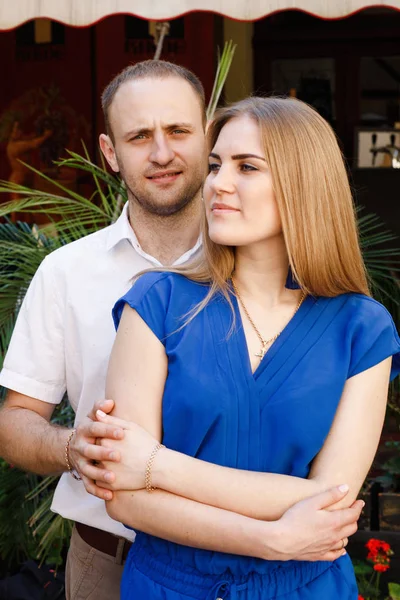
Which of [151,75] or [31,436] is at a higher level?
[151,75]

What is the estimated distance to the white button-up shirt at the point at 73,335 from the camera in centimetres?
222

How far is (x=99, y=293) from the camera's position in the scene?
2.25 m

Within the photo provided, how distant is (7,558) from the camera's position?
3.67 metres

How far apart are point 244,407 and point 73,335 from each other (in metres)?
0.61

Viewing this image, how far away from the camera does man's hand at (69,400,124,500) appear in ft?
5.91

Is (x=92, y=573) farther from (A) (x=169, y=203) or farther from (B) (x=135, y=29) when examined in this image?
(B) (x=135, y=29)

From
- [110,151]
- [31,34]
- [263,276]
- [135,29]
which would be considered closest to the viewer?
[263,276]

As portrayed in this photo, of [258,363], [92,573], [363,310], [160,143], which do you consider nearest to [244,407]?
[258,363]

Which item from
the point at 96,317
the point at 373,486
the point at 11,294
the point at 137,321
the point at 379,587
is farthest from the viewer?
the point at 373,486

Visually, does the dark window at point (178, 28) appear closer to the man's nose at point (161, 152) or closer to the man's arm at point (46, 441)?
the man's nose at point (161, 152)

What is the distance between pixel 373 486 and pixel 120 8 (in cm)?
214

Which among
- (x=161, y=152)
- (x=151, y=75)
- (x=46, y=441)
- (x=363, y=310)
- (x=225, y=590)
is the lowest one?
(x=225, y=590)

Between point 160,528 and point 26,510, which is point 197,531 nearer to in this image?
point 160,528

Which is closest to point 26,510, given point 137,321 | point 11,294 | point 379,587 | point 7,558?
point 7,558
